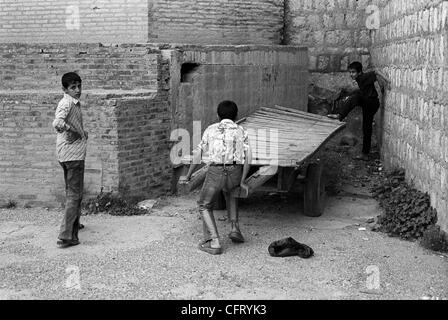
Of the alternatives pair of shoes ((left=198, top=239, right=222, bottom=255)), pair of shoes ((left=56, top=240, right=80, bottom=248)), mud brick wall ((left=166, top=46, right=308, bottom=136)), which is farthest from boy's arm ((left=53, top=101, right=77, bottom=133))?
mud brick wall ((left=166, top=46, right=308, bottom=136))

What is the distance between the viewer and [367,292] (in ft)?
16.6

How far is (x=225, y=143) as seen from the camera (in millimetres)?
6074

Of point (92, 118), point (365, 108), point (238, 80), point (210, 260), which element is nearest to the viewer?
point (210, 260)

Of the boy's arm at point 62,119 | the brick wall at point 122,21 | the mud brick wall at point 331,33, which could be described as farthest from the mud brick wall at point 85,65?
the mud brick wall at point 331,33

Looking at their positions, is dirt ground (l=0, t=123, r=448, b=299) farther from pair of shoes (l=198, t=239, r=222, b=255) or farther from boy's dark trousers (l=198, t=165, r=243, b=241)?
boy's dark trousers (l=198, t=165, r=243, b=241)

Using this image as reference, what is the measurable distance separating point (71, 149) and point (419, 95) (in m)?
4.12

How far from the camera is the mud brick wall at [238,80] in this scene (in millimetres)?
8703

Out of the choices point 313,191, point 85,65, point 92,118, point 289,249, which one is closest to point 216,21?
point 85,65

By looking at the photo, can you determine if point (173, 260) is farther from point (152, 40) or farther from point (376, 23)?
point (376, 23)

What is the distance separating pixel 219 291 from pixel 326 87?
768 centimetres

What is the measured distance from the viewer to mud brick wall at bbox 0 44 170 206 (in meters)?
7.70

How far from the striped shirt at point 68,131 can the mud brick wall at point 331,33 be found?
665 cm

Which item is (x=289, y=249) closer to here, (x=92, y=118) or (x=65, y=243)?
(x=65, y=243)

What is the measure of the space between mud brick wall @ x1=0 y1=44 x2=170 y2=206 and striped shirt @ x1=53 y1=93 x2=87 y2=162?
54.9 inches
